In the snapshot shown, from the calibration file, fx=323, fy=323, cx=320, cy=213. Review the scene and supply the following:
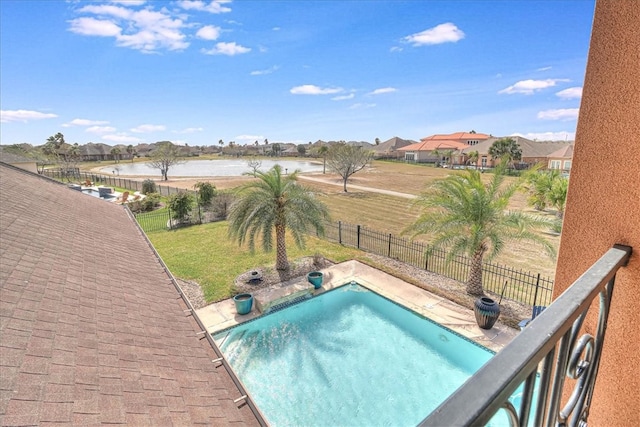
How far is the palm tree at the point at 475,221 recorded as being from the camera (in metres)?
10.9

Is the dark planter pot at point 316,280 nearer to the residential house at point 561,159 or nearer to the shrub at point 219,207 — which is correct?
the shrub at point 219,207

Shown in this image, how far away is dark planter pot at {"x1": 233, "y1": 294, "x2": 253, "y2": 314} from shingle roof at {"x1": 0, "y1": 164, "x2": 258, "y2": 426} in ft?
11.7

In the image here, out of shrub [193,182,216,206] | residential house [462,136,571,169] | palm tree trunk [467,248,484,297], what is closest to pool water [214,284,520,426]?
palm tree trunk [467,248,484,297]

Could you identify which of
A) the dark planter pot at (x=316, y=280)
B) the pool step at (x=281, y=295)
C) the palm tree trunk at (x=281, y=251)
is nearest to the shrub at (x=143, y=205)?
the palm tree trunk at (x=281, y=251)

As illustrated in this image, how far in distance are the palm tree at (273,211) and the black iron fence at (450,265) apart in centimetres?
426

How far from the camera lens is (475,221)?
11359 millimetres

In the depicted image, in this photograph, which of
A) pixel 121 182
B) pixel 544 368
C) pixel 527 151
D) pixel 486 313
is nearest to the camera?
pixel 544 368

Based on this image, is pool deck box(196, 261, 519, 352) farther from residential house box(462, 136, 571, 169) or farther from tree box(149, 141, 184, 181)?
residential house box(462, 136, 571, 169)

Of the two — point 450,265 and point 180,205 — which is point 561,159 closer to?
point 450,265

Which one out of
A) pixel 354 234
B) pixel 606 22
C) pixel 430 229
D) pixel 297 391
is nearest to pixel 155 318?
pixel 297 391

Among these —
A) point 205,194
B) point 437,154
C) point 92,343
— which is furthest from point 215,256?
point 437,154

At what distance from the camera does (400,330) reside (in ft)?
34.3

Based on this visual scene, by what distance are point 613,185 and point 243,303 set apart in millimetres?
10588

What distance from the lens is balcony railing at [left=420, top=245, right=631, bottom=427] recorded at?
2.40 feet
